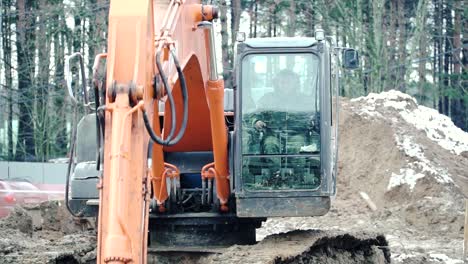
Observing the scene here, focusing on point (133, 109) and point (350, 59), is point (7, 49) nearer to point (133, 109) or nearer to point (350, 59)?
point (350, 59)

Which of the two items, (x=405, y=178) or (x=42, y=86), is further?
(x=42, y=86)

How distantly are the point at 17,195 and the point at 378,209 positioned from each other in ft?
25.1

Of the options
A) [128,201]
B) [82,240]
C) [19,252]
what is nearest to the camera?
[128,201]

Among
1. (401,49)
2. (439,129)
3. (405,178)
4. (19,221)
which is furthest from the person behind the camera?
(401,49)

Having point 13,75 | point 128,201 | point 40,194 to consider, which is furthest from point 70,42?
point 128,201

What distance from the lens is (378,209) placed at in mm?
18250

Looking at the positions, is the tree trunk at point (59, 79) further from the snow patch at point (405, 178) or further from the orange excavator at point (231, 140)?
the orange excavator at point (231, 140)


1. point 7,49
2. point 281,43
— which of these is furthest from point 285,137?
point 7,49

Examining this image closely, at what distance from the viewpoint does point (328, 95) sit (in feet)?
29.0

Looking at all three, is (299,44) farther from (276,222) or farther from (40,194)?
(40,194)

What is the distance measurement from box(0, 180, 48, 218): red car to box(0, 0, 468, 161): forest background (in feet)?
30.4

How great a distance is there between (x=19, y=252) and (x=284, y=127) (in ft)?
8.87

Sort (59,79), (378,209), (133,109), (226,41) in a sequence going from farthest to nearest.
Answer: (59,79) < (226,41) < (378,209) < (133,109)

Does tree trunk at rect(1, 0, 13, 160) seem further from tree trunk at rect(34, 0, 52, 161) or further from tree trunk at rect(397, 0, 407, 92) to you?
tree trunk at rect(397, 0, 407, 92)
